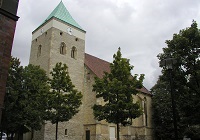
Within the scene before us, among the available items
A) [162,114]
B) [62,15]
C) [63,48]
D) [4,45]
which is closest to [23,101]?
[63,48]

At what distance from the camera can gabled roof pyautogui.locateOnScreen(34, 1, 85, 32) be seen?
31547 millimetres

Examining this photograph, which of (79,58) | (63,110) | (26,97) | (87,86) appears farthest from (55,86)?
(79,58)

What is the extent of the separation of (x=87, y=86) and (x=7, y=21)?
2447 cm

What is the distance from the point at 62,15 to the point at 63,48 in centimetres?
551

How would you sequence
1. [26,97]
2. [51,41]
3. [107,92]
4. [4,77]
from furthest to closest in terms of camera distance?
1. [51,41]
2. [26,97]
3. [107,92]
4. [4,77]

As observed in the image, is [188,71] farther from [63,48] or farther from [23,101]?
[63,48]

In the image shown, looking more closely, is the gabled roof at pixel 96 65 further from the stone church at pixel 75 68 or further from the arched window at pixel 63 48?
the arched window at pixel 63 48

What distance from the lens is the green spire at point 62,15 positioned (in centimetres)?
3165

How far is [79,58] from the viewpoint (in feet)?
104

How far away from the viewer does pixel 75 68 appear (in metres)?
30.6

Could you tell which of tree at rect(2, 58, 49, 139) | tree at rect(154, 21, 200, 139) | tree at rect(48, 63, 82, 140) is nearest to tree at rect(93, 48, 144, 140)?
tree at rect(48, 63, 82, 140)

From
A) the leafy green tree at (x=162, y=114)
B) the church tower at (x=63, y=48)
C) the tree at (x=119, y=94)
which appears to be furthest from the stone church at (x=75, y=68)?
the tree at (x=119, y=94)

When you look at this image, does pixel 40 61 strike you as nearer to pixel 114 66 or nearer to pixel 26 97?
pixel 26 97

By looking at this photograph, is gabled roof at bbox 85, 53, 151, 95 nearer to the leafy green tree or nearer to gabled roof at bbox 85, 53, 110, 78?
gabled roof at bbox 85, 53, 110, 78
